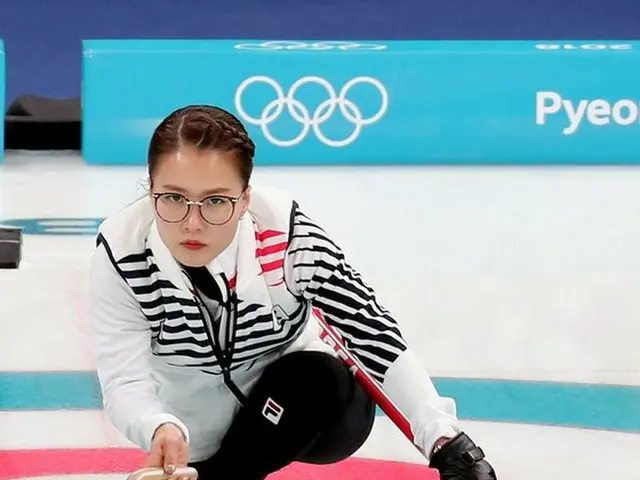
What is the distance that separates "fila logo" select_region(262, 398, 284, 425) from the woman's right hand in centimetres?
33

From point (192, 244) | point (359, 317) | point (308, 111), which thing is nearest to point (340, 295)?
point (359, 317)

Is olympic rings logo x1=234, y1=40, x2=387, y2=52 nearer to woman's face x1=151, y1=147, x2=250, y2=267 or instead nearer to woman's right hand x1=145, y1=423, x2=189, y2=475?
woman's face x1=151, y1=147, x2=250, y2=267

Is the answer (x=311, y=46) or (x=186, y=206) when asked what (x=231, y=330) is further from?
(x=311, y=46)

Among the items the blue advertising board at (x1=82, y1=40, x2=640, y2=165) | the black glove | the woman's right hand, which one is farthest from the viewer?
the blue advertising board at (x1=82, y1=40, x2=640, y2=165)

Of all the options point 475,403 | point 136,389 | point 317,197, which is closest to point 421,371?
point 136,389

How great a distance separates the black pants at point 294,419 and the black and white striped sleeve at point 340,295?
0.09 meters

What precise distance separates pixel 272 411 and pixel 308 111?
11.7 feet

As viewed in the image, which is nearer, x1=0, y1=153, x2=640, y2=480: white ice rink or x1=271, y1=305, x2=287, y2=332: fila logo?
x1=271, y1=305, x2=287, y2=332: fila logo

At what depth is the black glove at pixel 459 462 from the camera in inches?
83.1

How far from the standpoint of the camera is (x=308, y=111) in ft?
19.0

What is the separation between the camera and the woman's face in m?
2.01

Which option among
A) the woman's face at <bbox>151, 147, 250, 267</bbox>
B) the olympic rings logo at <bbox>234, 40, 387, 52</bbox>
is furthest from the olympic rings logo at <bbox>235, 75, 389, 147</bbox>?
the woman's face at <bbox>151, 147, 250, 267</bbox>

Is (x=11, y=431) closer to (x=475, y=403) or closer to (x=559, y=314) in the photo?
(x=475, y=403)

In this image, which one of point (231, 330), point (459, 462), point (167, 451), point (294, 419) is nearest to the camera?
point (167, 451)
